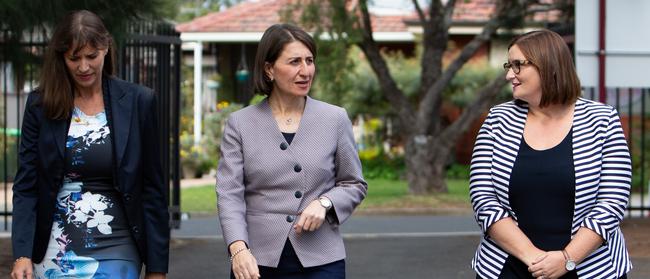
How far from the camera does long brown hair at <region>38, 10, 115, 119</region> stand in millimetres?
4156

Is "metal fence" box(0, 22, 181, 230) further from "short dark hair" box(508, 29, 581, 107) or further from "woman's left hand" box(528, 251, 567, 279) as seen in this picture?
"woman's left hand" box(528, 251, 567, 279)

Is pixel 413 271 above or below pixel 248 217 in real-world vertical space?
below

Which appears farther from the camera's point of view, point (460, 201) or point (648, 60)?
point (460, 201)

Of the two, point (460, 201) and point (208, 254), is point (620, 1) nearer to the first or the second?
point (208, 254)

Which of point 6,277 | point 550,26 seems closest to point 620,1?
point 550,26

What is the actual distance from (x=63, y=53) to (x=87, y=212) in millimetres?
582

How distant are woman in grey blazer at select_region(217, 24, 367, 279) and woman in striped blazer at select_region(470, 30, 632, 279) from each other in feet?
1.76

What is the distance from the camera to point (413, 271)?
960 cm

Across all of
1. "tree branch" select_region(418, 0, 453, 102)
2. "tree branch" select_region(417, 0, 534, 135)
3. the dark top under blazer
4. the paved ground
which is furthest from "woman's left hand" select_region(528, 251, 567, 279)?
"tree branch" select_region(418, 0, 453, 102)

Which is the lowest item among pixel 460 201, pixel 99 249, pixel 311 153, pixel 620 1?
pixel 460 201

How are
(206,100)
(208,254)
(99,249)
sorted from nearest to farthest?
(99,249) < (208,254) < (206,100)

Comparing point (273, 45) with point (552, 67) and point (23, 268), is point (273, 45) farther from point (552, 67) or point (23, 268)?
point (23, 268)

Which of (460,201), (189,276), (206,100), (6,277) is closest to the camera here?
(6,277)

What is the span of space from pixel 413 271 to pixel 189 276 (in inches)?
72.4
